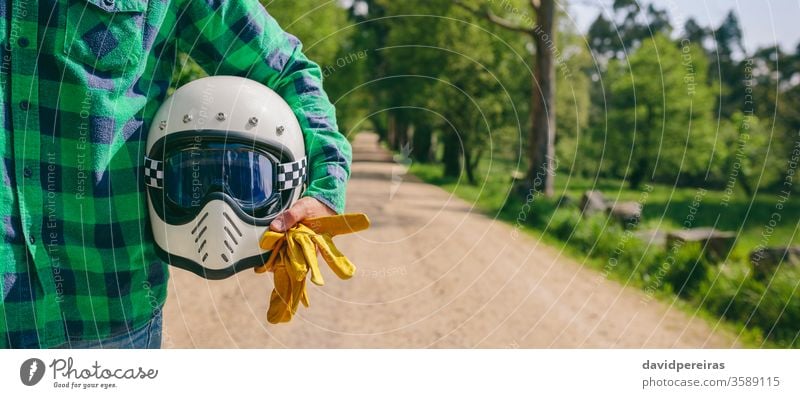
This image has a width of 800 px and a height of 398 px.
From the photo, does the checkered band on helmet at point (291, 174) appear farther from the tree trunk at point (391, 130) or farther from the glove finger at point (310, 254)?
the tree trunk at point (391, 130)

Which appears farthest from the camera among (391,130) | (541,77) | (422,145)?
(391,130)

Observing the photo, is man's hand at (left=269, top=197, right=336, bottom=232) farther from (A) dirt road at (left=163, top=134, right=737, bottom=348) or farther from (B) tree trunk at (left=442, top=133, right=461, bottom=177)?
(B) tree trunk at (left=442, top=133, right=461, bottom=177)

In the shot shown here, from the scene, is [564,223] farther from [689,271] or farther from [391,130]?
[391,130]

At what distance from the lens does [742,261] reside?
7.00m

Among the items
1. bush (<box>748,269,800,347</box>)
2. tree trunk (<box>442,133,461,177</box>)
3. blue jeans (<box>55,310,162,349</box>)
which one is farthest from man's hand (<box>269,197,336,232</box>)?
tree trunk (<box>442,133,461,177</box>)

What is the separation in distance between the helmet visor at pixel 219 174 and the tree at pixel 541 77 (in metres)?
10.7

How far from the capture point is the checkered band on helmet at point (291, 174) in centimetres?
205

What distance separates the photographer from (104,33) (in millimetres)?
1814

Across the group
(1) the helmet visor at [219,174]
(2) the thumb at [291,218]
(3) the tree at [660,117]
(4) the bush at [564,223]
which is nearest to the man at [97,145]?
(2) the thumb at [291,218]

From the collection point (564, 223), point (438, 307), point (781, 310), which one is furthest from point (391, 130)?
point (781, 310)

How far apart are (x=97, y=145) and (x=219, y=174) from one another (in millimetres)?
337

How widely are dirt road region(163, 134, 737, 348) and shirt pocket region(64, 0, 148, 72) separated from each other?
332 cm

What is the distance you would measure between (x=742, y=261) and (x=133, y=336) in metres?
6.44
